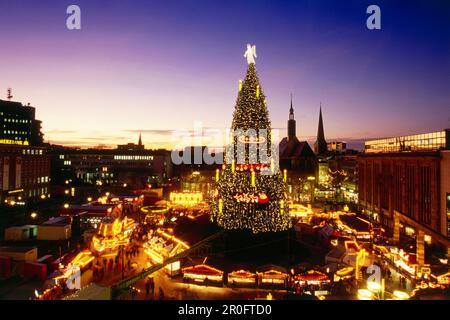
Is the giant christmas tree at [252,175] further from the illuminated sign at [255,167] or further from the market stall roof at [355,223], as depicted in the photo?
the market stall roof at [355,223]

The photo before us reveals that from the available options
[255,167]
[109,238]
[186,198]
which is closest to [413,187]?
[255,167]

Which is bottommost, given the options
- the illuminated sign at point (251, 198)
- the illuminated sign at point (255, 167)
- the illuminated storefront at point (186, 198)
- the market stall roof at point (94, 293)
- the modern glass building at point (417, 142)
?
the illuminated storefront at point (186, 198)

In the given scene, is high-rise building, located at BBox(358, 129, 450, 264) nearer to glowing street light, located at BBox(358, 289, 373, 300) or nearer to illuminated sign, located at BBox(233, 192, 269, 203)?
glowing street light, located at BBox(358, 289, 373, 300)

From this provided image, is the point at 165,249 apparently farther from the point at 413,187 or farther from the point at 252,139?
the point at 413,187

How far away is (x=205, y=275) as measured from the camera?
17422mm

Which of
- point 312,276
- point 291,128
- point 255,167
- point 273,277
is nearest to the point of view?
point 312,276

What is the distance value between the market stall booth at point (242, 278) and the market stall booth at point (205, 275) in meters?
0.65

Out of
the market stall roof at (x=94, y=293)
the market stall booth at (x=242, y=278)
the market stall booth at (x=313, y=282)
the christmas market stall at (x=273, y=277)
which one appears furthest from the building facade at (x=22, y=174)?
the market stall booth at (x=313, y=282)

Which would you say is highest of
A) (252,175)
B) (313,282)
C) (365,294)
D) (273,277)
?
(252,175)

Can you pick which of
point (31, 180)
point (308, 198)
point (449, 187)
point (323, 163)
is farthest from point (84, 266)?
point (323, 163)

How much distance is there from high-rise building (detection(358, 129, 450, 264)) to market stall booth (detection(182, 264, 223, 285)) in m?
13.5

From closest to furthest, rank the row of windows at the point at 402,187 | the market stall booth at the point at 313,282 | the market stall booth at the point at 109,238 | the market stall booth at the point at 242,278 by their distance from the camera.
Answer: the market stall booth at the point at 313,282 → the market stall booth at the point at 242,278 → the market stall booth at the point at 109,238 → the row of windows at the point at 402,187

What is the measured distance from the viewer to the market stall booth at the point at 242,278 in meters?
17.0

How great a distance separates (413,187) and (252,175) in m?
19.3
